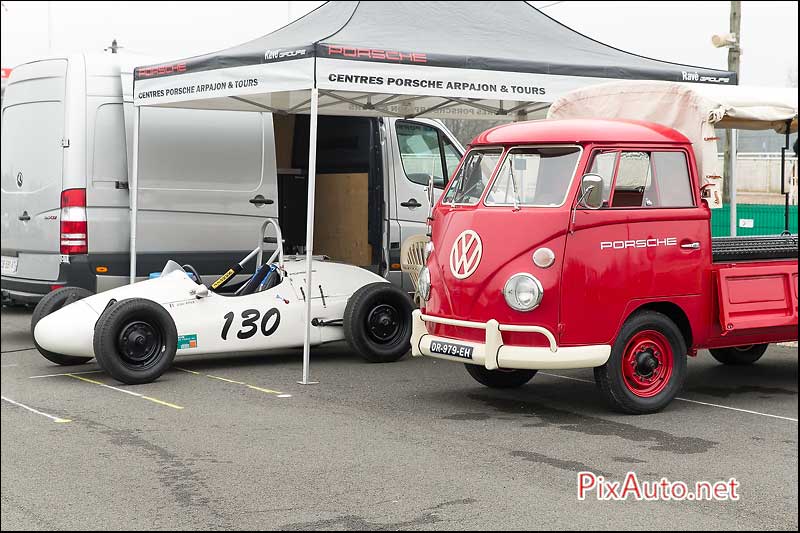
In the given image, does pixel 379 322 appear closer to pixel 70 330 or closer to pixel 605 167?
pixel 70 330

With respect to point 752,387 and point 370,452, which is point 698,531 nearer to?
point 370,452

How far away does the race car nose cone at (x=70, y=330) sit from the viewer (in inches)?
375

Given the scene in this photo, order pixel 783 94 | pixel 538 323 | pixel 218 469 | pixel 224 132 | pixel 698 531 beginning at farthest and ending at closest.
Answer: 1. pixel 224 132
2. pixel 783 94
3. pixel 538 323
4. pixel 218 469
5. pixel 698 531

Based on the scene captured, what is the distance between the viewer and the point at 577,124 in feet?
27.7

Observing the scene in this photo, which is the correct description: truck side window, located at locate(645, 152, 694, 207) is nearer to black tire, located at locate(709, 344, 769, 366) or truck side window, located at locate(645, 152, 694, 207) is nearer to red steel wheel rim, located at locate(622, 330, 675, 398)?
red steel wheel rim, located at locate(622, 330, 675, 398)

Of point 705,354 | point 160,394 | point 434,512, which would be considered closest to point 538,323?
point 434,512

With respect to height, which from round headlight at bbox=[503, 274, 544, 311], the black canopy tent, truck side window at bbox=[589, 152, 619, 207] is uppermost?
the black canopy tent

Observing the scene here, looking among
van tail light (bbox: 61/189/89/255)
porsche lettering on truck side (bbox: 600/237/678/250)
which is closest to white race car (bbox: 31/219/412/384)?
van tail light (bbox: 61/189/89/255)

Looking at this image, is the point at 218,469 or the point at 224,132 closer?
the point at 218,469

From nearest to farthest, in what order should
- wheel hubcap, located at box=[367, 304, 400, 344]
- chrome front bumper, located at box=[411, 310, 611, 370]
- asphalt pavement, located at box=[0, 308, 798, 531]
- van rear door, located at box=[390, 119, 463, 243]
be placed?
asphalt pavement, located at box=[0, 308, 798, 531]
chrome front bumper, located at box=[411, 310, 611, 370]
wheel hubcap, located at box=[367, 304, 400, 344]
van rear door, located at box=[390, 119, 463, 243]

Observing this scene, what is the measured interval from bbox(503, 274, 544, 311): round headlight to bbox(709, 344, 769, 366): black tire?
12.2 ft

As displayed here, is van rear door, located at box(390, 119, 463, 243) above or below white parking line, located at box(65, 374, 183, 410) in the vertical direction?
above

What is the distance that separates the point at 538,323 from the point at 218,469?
2535 millimetres

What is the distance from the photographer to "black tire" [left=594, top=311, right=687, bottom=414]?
26.0 feet
